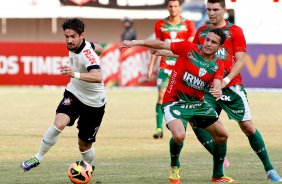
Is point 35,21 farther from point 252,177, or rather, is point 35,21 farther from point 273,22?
point 252,177

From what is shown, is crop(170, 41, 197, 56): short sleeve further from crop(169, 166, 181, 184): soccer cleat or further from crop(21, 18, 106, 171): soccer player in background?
crop(169, 166, 181, 184): soccer cleat

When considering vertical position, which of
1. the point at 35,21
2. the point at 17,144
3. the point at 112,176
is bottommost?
the point at 35,21

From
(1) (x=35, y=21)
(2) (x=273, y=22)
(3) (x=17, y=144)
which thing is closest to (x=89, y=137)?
(3) (x=17, y=144)

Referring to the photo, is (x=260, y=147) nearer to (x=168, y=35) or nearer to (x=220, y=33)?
(x=220, y=33)

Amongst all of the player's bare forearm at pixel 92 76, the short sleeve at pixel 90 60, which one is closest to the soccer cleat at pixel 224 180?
the player's bare forearm at pixel 92 76

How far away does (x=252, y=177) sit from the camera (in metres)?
11.6

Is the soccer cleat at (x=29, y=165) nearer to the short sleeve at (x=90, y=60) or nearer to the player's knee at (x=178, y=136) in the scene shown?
the short sleeve at (x=90, y=60)

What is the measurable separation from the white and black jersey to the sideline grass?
949 mm

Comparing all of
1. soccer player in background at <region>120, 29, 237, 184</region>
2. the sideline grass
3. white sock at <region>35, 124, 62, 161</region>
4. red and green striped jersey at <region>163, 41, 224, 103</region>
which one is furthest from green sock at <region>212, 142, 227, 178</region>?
white sock at <region>35, 124, 62, 161</region>

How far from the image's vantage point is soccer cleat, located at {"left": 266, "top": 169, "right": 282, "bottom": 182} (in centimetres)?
1124

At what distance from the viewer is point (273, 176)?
11.3 metres

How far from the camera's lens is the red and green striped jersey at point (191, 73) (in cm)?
1083

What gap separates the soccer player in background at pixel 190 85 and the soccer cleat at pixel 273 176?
34.8 inches

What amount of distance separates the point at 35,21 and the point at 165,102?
3213 centimetres
